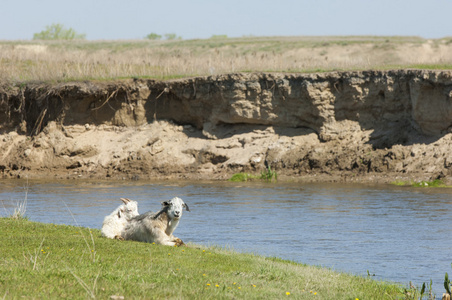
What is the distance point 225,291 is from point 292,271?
2102 millimetres

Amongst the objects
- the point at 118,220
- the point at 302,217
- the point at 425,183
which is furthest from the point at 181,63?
the point at 118,220

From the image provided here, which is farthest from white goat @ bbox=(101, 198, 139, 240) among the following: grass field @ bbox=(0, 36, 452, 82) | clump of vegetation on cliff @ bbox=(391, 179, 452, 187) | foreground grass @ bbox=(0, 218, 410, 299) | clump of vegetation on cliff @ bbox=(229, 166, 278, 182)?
grass field @ bbox=(0, 36, 452, 82)

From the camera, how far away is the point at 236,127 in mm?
30125

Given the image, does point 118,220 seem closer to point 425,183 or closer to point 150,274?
point 150,274

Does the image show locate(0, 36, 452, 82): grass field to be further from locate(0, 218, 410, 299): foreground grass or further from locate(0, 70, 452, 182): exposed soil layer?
locate(0, 218, 410, 299): foreground grass

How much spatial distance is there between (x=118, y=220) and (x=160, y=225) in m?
0.95

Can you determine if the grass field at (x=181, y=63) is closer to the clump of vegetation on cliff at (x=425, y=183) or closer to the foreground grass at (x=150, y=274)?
the clump of vegetation on cliff at (x=425, y=183)

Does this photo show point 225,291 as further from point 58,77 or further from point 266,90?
point 58,77

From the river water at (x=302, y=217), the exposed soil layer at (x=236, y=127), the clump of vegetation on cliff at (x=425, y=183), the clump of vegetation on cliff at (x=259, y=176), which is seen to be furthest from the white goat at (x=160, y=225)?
the clump of vegetation on cliff at (x=259, y=176)

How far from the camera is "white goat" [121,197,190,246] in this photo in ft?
37.2

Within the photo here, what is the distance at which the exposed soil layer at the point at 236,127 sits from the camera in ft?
85.7

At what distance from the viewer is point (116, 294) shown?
24.0ft

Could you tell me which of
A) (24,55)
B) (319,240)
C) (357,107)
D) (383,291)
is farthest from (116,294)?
(24,55)

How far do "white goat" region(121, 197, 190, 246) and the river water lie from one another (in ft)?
7.36
